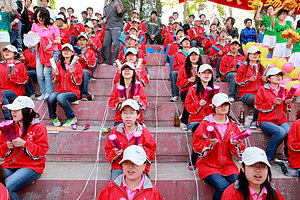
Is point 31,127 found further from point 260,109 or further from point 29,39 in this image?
point 260,109

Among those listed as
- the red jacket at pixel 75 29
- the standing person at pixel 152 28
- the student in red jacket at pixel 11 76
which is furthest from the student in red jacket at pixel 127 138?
the standing person at pixel 152 28

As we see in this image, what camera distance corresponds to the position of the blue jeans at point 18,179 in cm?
318

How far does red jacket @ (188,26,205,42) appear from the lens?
33.4ft

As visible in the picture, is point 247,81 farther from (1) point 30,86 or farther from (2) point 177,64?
(1) point 30,86

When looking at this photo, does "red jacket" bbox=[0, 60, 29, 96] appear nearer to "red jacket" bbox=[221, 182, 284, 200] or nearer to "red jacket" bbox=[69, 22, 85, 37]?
"red jacket" bbox=[221, 182, 284, 200]

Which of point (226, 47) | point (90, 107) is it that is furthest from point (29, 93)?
point (226, 47)

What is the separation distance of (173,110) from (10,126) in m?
3.23

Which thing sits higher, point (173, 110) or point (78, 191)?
point (173, 110)

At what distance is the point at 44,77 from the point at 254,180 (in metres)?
5.02

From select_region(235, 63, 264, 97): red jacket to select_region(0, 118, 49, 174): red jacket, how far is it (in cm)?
427

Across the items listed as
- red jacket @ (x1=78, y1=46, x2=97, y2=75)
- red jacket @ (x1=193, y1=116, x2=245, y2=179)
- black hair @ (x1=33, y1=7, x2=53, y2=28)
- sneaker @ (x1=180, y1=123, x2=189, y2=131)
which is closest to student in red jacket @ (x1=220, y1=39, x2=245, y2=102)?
sneaker @ (x1=180, y1=123, x2=189, y2=131)

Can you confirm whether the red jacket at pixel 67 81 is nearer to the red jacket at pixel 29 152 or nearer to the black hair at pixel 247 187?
the red jacket at pixel 29 152

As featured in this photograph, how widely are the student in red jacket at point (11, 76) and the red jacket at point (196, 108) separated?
141 inches

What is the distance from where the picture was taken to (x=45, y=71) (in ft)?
18.8
